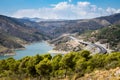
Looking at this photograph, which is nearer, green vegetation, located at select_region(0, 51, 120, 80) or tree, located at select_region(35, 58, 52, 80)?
tree, located at select_region(35, 58, 52, 80)

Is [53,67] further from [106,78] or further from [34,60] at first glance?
[106,78]

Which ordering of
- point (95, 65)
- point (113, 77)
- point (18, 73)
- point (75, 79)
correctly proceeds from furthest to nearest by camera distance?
point (18, 73)
point (95, 65)
point (75, 79)
point (113, 77)

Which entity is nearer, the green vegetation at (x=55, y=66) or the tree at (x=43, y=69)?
the tree at (x=43, y=69)

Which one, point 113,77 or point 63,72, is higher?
point 113,77

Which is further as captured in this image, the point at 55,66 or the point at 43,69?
the point at 55,66

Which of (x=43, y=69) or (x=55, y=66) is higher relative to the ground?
(x=43, y=69)

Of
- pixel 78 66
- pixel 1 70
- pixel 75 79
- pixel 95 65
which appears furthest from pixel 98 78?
pixel 1 70

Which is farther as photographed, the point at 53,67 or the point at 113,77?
the point at 53,67

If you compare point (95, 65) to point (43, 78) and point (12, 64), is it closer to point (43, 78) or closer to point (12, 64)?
point (43, 78)

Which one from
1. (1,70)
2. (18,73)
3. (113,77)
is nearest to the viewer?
(113,77)

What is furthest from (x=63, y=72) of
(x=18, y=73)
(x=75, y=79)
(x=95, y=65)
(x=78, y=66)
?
(x=75, y=79)
